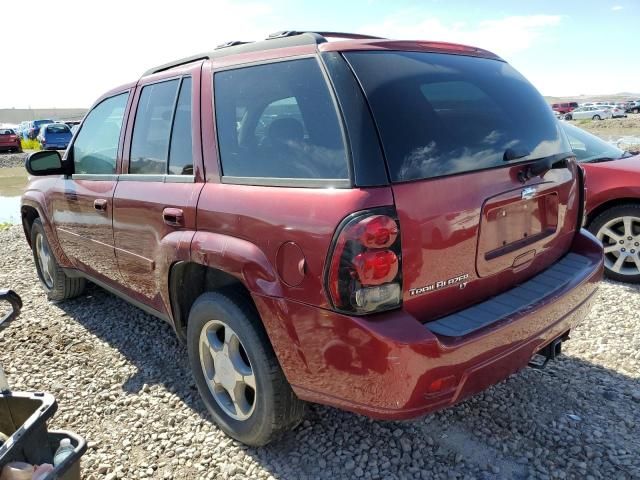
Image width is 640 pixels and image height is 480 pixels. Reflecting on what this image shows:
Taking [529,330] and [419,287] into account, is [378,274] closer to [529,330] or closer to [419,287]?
[419,287]

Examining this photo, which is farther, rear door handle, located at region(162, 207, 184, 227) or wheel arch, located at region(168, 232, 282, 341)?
rear door handle, located at region(162, 207, 184, 227)

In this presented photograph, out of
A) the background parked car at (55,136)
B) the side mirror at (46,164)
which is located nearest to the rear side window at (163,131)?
the side mirror at (46,164)

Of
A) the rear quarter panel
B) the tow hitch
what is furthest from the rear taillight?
the rear quarter panel

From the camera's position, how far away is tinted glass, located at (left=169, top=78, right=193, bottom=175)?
281cm

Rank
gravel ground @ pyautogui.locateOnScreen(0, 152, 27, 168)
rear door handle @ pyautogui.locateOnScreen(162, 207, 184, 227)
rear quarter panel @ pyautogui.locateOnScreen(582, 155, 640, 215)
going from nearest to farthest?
1. rear door handle @ pyautogui.locateOnScreen(162, 207, 184, 227)
2. rear quarter panel @ pyautogui.locateOnScreen(582, 155, 640, 215)
3. gravel ground @ pyautogui.locateOnScreen(0, 152, 27, 168)

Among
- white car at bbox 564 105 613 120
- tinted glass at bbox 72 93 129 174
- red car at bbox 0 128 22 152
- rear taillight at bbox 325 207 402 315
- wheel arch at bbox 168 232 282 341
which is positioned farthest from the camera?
white car at bbox 564 105 613 120

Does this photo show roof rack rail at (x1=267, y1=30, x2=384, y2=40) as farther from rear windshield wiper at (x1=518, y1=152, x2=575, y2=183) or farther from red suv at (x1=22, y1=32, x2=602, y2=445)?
rear windshield wiper at (x1=518, y1=152, x2=575, y2=183)

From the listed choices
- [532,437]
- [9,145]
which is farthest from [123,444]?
[9,145]

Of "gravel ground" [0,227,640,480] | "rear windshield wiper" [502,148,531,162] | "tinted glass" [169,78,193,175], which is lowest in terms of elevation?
"gravel ground" [0,227,640,480]

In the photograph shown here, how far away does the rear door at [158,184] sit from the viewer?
8.93 feet

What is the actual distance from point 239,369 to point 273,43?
63.1 inches

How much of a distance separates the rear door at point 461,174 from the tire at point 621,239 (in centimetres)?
249

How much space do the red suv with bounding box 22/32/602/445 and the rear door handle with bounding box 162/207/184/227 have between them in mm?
11

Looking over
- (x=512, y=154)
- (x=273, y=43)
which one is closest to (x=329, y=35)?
(x=273, y=43)
